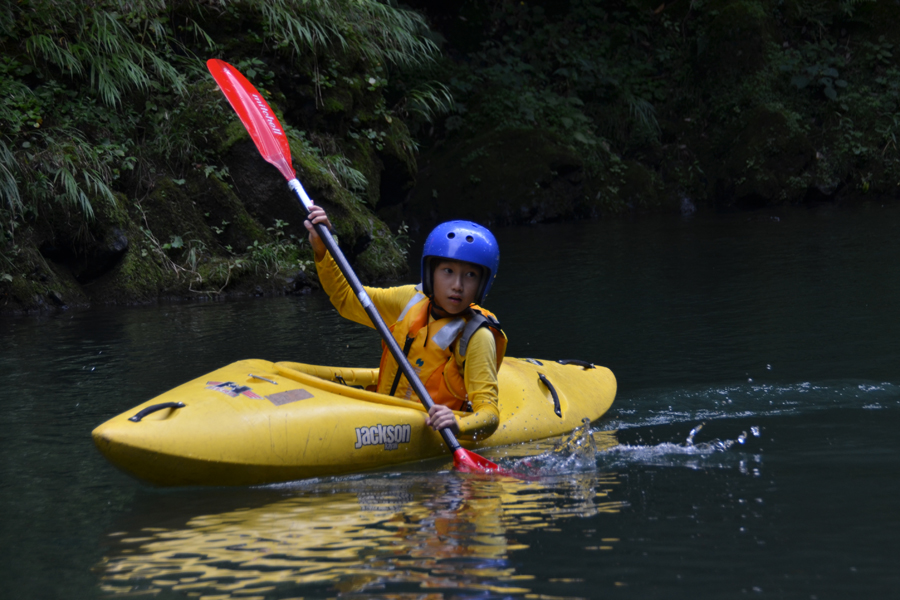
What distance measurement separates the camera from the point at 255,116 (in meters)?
4.63

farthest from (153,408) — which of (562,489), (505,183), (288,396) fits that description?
(505,183)

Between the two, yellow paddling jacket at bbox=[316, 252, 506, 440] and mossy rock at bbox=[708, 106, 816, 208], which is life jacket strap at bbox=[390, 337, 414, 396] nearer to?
yellow paddling jacket at bbox=[316, 252, 506, 440]

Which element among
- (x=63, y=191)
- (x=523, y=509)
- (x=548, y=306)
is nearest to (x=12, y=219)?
(x=63, y=191)

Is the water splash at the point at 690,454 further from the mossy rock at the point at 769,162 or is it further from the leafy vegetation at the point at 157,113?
the mossy rock at the point at 769,162

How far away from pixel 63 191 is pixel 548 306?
3809 mm

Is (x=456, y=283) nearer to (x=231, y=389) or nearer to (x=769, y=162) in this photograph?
(x=231, y=389)

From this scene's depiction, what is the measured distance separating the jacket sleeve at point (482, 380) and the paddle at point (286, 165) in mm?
124

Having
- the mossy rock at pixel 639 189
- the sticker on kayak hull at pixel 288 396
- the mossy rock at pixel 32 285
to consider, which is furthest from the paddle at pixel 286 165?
the mossy rock at pixel 639 189

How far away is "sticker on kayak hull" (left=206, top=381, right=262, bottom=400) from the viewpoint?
9.86ft

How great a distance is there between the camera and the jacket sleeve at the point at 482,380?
3135 mm

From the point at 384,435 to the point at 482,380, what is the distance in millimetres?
403

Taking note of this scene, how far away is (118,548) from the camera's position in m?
2.34

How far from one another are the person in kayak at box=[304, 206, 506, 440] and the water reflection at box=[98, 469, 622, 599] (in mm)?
304

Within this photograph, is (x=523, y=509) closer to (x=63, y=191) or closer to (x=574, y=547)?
(x=574, y=547)
